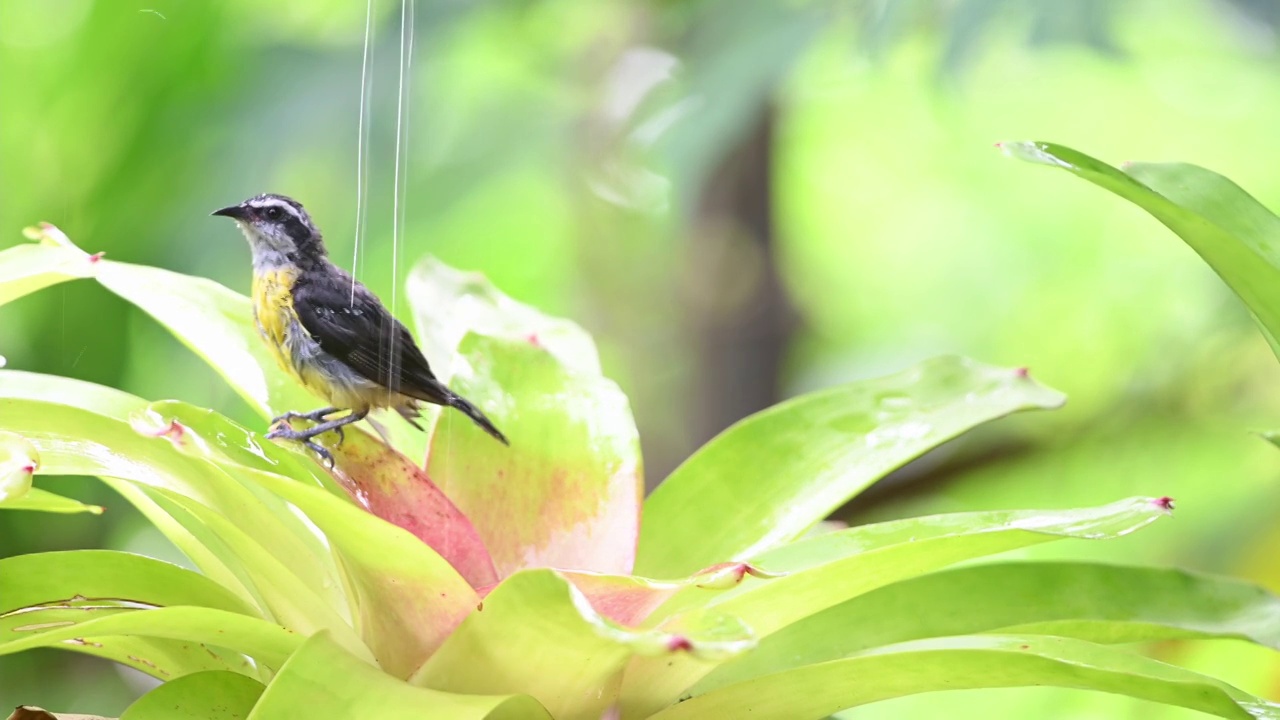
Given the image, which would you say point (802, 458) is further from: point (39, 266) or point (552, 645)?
point (39, 266)

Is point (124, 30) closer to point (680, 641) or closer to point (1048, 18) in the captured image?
point (680, 641)

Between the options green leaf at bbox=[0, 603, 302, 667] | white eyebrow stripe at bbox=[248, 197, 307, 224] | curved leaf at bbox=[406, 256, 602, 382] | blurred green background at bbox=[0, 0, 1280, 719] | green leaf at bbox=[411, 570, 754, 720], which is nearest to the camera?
green leaf at bbox=[411, 570, 754, 720]

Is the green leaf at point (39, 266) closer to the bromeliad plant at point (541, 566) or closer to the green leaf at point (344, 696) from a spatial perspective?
the bromeliad plant at point (541, 566)

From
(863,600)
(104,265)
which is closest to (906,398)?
(863,600)

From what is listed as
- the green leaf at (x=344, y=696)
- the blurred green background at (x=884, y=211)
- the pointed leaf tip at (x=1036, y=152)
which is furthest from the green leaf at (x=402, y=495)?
the blurred green background at (x=884, y=211)

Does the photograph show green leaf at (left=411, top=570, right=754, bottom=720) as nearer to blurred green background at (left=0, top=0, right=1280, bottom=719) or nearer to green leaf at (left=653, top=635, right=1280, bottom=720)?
green leaf at (left=653, top=635, right=1280, bottom=720)

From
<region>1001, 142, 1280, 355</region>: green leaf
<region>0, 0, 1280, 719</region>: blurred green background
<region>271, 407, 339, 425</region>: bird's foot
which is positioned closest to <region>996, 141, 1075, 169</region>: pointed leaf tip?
<region>1001, 142, 1280, 355</region>: green leaf

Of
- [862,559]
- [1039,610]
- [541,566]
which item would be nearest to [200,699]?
[541,566]
